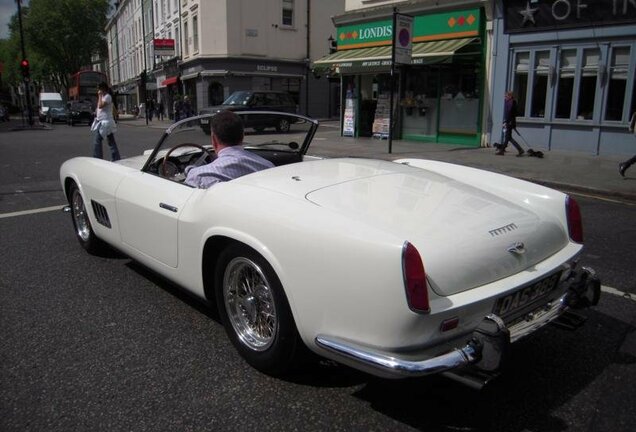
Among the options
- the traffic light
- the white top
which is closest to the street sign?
the white top

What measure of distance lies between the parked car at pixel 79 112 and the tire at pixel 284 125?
31748 mm

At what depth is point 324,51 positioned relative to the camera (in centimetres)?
3559

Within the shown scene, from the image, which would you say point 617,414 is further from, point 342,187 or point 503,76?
point 503,76

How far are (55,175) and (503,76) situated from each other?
11.4m

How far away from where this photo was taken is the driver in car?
3.22 meters

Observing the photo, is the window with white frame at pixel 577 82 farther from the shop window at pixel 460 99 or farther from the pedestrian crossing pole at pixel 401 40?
the pedestrian crossing pole at pixel 401 40

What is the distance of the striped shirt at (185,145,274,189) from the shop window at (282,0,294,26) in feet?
108

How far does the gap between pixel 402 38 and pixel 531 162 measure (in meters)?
4.02

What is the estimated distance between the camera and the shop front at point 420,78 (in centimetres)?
1501

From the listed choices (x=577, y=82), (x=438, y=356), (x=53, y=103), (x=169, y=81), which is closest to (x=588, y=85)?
(x=577, y=82)

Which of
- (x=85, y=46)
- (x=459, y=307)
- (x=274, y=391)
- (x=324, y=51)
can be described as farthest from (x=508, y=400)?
(x=85, y=46)

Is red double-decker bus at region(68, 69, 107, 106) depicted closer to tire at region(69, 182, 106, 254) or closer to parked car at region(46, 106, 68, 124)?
parked car at region(46, 106, 68, 124)

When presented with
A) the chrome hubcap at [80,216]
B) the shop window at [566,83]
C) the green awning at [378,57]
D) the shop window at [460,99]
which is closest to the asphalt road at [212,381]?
the chrome hubcap at [80,216]

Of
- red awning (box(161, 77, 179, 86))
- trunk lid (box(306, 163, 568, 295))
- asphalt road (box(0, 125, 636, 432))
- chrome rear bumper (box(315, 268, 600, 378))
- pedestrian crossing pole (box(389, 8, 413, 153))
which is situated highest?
red awning (box(161, 77, 179, 86))
